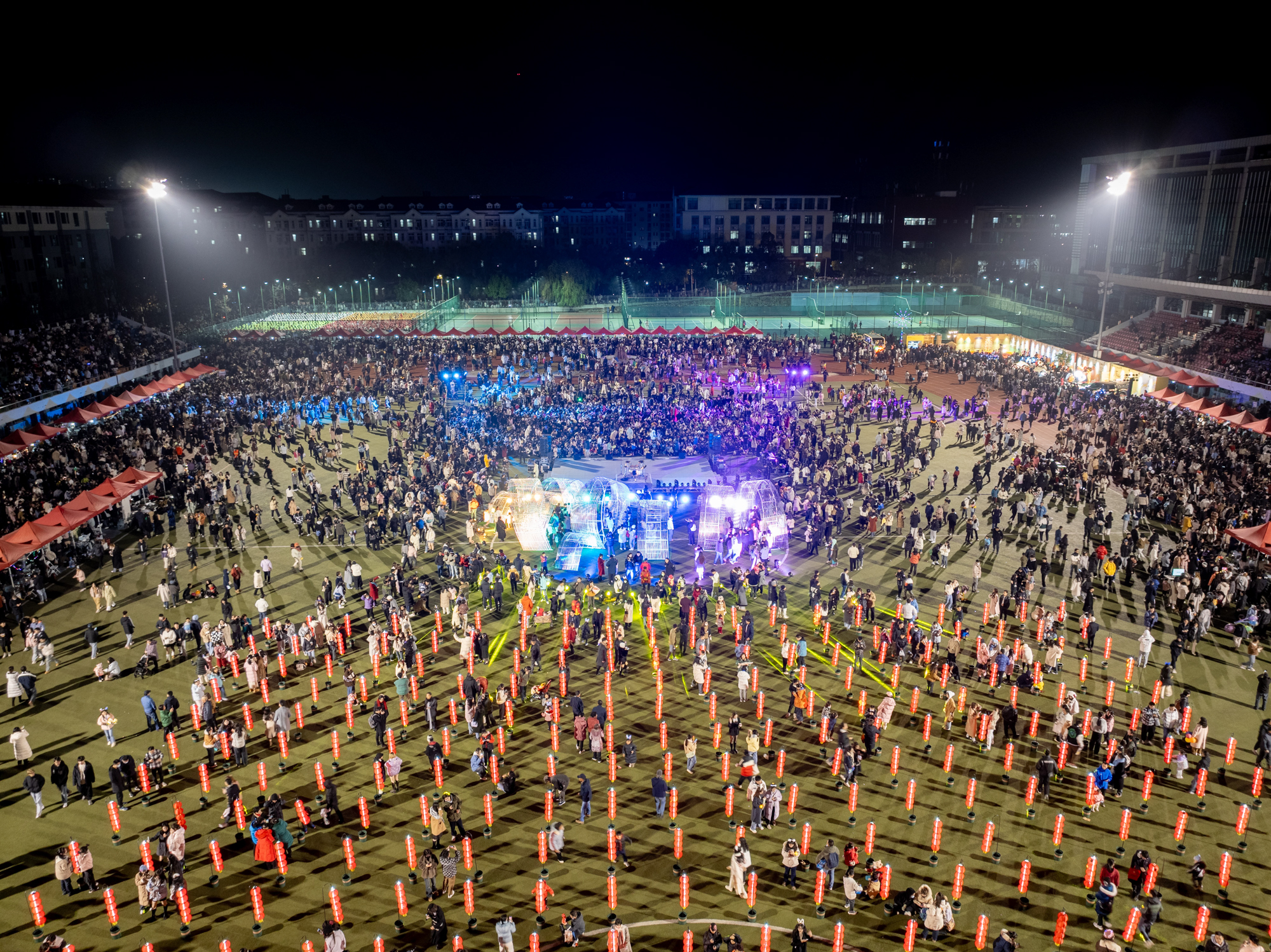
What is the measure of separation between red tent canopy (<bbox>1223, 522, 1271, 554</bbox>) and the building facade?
2714cm

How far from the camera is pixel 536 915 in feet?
36.9

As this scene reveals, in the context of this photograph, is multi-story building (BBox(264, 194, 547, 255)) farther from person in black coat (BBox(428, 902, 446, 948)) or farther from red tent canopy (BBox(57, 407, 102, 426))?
person in black coat (BBox(428, 902, 446, 948))

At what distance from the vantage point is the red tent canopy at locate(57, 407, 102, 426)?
101 feet

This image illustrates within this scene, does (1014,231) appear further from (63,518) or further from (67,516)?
(63,518)

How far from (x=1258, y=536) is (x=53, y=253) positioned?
218ft

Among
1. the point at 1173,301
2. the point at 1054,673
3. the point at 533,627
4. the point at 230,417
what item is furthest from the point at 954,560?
the point at 1173,301

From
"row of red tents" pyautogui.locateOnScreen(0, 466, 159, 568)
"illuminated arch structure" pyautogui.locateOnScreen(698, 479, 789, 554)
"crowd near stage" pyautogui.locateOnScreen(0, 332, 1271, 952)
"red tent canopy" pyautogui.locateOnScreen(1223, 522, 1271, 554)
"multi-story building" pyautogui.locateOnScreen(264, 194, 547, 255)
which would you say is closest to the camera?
"crowd near stage" pyautogui.locateOnScreen(0, 332, 1271, 952)

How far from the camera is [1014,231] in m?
100

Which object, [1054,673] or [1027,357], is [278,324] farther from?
[1054,673]

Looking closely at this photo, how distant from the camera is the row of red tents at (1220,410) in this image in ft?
92.4

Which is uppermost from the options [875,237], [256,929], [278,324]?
[875,237]

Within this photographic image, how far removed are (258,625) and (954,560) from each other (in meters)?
18.6

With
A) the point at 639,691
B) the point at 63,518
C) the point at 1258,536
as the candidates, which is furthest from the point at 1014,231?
the point at 63,518

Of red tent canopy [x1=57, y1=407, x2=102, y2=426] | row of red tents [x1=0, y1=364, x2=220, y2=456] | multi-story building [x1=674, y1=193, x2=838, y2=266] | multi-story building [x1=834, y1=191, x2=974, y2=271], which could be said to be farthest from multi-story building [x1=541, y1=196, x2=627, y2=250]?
red tent canopy [x1=57, y1=407, x2=102, y2=426]
